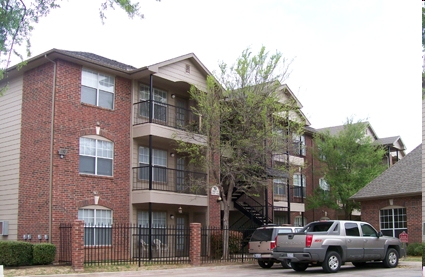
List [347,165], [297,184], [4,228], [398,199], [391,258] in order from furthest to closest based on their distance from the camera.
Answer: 1. [297,184]
2. [347,165]
3. [398,199]
4. [4,228]
5. [391,258]

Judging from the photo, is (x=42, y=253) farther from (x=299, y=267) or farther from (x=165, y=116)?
(x=299, y=267)

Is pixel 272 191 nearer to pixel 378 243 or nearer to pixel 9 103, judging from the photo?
pixel 378 243

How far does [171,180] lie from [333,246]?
33.0 ft

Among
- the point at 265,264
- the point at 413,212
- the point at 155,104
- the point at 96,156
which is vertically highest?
the point at 155,104

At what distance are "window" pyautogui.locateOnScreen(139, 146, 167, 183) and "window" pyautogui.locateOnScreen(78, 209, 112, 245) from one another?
2.58 m

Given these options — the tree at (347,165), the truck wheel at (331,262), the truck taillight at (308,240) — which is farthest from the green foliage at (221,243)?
the tree at (347,165)

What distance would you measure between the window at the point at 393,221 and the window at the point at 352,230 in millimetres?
10194

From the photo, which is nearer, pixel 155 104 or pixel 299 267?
pixel 299 267

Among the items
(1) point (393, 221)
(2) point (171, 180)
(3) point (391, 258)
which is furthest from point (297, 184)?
(3) point (391, 258)

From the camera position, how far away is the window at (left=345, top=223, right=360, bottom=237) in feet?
59.1

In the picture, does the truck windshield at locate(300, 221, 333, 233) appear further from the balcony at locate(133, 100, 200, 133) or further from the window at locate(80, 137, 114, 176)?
the window at locate(80, 137, 114, 176)

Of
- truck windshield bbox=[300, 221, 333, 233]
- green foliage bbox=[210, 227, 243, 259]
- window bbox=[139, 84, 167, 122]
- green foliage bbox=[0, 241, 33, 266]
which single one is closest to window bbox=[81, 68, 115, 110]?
window bbox=[139, 84, 167, 122]

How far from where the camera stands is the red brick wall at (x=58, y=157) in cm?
2067

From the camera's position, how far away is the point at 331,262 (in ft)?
56.1
